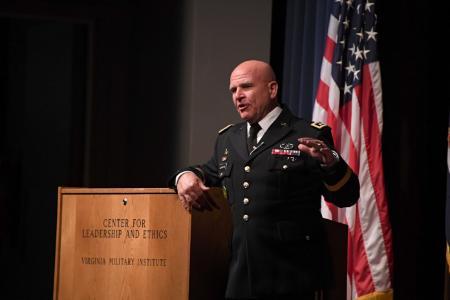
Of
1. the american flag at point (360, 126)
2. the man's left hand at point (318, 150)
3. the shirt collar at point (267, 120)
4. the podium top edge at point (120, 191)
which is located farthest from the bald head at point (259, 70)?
the american flag at point (360, 126)

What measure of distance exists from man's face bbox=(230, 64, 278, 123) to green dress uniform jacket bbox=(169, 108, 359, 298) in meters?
0.08

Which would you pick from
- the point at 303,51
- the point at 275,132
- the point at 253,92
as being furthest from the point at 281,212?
the point at 303,51

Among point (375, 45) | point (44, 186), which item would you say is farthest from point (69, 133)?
point (375, 45)

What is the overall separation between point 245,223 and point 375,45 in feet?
5.43

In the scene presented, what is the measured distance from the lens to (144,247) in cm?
315

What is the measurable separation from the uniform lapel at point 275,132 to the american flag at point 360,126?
122 centimetres

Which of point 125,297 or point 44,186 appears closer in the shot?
point 125,297

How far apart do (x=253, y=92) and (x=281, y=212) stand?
18.6 inches

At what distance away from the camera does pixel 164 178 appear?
5449mm

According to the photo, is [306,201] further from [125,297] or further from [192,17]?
[192,17]

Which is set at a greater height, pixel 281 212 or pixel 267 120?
pixel 267 120

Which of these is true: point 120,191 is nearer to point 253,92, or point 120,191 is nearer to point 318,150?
point 253,92

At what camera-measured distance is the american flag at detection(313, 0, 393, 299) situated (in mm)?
4301

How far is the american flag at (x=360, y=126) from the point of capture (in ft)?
14.1
